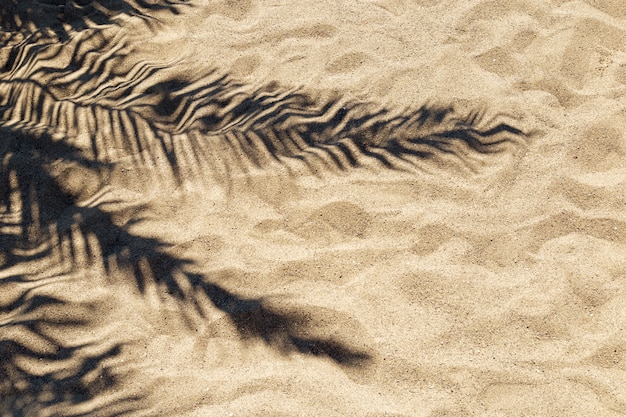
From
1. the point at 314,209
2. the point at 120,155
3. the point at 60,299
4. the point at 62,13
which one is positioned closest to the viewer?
the point at 60,299

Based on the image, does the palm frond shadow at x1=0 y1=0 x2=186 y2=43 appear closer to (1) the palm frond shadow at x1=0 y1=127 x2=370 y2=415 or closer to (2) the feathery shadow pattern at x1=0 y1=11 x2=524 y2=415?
(2) the feathery shadow pattern at x1=0 y1=11 x2=524 y2=415

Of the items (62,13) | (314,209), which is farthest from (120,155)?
(62,13)

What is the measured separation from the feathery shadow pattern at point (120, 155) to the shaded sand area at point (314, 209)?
1 centimetres

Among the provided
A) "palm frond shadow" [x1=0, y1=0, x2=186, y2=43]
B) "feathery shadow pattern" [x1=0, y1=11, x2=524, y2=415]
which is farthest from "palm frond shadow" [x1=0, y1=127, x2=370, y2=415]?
"palm frond shadow" [x1=0, y1=0, x2=186, y2=43]

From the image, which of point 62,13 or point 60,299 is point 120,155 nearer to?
point 60,299

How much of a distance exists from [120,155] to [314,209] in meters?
1.32

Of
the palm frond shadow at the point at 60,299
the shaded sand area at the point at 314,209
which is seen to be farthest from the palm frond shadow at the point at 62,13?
the palm frond shadow at the point at 60,299

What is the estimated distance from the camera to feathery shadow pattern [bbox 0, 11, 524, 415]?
2.87 metres

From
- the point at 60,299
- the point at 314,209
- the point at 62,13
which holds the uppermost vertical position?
the point at 62,13

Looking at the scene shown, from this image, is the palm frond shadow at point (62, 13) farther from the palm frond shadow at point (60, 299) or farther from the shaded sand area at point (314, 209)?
the palm frond shadow at point (60, 299)

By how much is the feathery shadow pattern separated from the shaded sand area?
14 mm

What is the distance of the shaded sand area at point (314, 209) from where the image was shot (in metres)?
2.72

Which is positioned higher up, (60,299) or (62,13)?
(62,13)

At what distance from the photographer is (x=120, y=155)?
3643 mm
